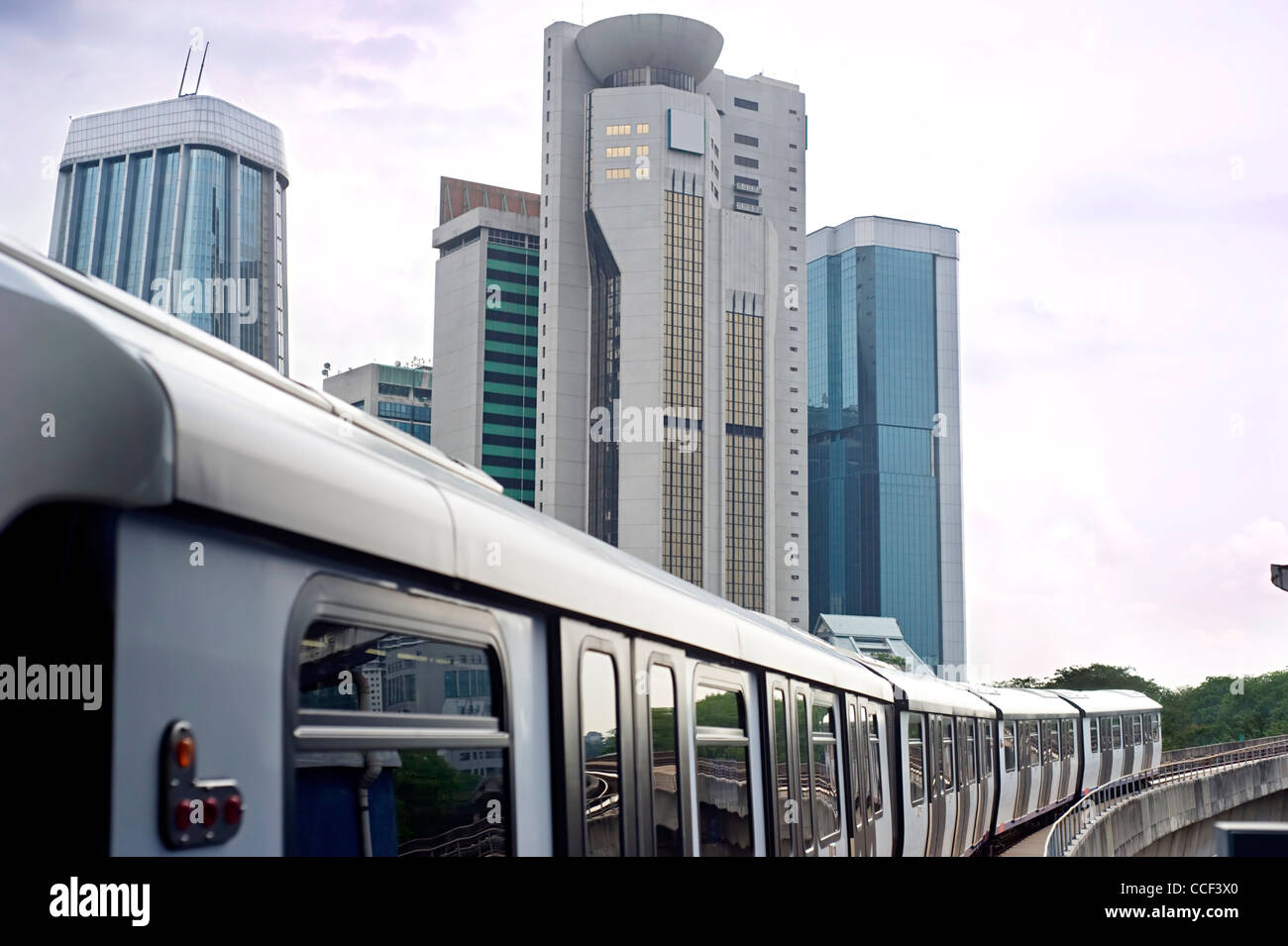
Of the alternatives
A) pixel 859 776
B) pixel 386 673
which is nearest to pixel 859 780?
pixel 859 776

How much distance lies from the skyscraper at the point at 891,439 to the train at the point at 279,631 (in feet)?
481

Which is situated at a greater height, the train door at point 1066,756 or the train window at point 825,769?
the train window at point 825,769

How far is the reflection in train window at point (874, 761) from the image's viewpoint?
36.5 feet

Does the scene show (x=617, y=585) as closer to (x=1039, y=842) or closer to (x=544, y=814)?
(x=544, y=814)

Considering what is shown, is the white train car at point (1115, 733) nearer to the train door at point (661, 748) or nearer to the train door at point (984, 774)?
the train door at point (984, 774)

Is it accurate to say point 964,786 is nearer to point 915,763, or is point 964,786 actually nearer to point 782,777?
point 915,763

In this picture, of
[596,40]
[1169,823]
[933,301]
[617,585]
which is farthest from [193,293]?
[617,585]

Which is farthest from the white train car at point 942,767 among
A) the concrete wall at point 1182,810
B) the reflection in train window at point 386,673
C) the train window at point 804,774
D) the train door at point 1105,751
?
the train door at point 1105,751

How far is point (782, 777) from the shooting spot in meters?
7.43

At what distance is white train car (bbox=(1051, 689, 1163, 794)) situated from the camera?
1224 inches

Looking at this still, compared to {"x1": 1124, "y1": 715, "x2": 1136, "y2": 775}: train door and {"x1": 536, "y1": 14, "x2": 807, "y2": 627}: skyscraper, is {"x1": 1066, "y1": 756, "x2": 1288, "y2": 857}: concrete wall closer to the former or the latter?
{"x1": 1124, "y1": 715, "x2": 1136, "y2": 775}: train door

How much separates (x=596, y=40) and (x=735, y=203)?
21731 mm

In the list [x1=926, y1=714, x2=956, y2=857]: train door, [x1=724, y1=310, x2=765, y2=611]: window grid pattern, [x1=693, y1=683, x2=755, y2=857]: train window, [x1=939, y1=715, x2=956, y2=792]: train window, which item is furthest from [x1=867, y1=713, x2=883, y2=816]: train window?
[x1=724, y1=310, x2=765, y2=611]: window grid pattern
